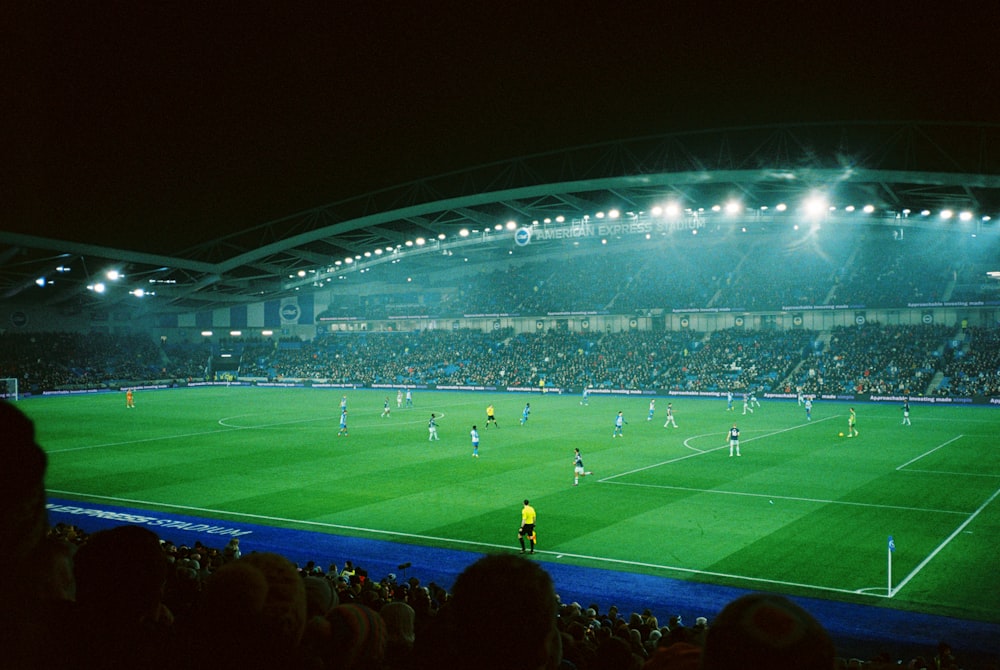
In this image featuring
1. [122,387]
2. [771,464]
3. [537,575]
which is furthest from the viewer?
[122,387]

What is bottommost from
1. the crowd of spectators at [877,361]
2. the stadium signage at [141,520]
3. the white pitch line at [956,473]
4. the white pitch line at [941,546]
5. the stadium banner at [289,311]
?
the white pitch line at [941,546]

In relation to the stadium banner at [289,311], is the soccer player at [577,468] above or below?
below

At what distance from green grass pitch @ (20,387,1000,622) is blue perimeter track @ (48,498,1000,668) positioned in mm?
688

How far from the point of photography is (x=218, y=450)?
3881 centimetres

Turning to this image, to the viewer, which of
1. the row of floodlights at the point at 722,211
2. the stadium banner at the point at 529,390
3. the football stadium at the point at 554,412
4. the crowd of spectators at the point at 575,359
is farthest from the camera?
the crowd of spectators at the point at 575,359

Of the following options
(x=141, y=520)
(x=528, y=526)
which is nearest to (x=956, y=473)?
(x=528, y=526)

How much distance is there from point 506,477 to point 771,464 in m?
11.3

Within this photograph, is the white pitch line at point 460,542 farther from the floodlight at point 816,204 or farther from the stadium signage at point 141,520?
the floodlight at point 816,204

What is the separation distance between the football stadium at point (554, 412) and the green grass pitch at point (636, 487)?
7.4 inches

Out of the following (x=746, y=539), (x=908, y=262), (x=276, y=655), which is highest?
(x=908, y=262)

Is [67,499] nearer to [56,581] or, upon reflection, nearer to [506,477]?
[506,477]

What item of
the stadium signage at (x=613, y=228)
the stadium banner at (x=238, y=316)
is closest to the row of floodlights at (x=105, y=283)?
the stadium banner at (x=238, y=316)

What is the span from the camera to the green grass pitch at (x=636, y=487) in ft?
61.9

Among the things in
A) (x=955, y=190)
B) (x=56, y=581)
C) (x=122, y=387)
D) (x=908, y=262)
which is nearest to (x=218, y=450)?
(x=56, y=581)
